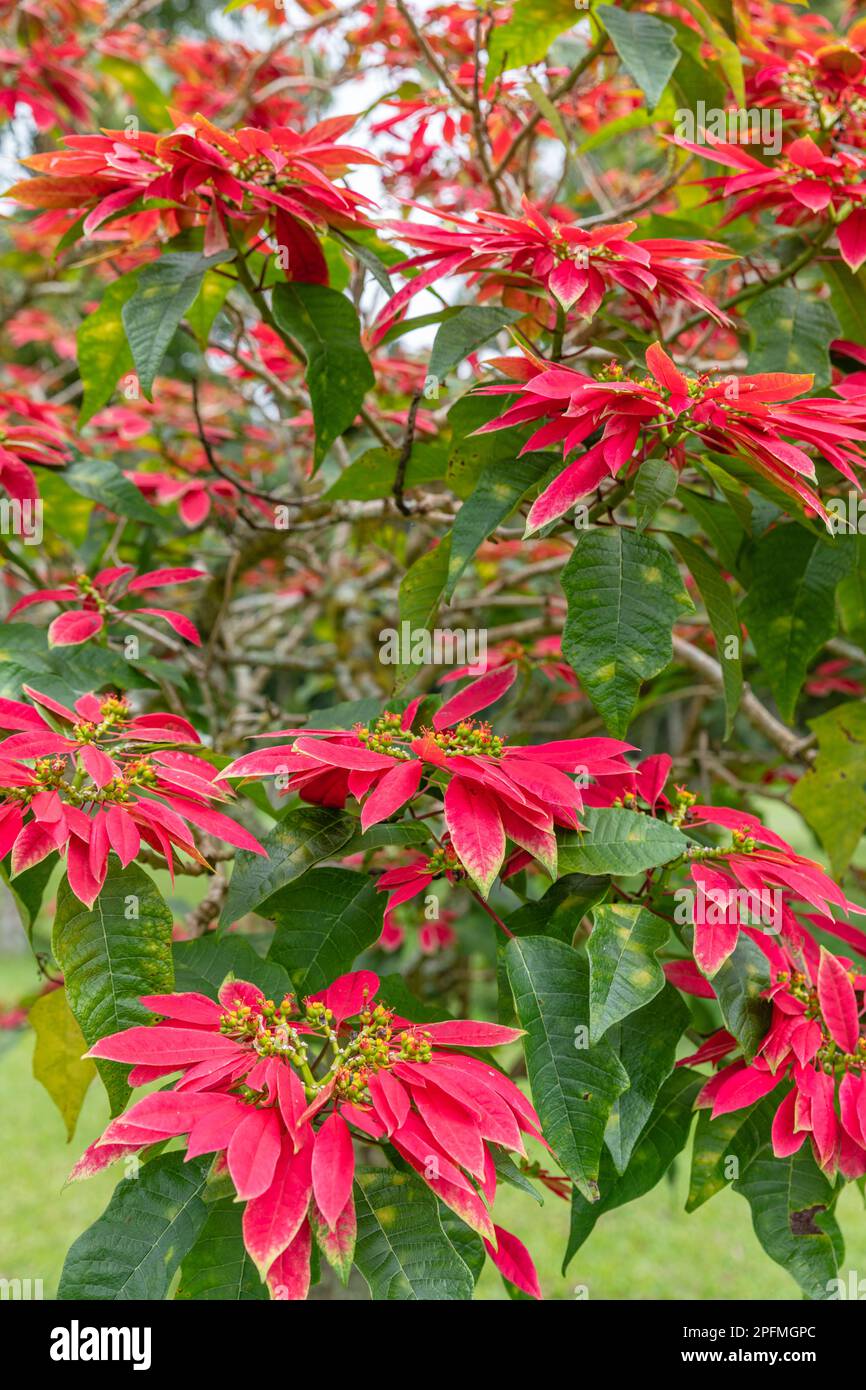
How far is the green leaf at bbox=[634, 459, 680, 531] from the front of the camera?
0.83 metres

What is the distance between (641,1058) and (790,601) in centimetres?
53

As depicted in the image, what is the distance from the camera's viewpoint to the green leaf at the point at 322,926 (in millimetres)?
870

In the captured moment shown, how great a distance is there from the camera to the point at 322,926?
881mm

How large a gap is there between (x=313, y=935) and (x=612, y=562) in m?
0.38

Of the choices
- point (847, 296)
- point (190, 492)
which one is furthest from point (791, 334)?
point (190, 492)

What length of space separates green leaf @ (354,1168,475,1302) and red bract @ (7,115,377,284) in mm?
808

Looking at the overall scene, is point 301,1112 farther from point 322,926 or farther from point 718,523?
point 718,523

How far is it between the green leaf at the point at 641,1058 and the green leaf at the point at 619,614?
0.22 metres

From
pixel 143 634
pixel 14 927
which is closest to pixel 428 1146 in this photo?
pixel 143 634

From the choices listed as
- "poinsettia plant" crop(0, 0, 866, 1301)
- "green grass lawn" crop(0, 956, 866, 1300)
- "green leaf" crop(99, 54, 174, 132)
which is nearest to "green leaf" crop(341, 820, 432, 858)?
"poinsettia plant" crop(0, 0, 866, 1301)

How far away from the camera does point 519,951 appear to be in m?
0.81

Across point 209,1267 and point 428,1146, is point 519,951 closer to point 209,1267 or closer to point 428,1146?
point 428,1146

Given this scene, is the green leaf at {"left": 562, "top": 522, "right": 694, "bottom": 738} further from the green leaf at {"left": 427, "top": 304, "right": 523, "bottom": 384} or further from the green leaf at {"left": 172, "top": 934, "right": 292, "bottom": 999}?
the green leaf at {"left": 172, "top": 934, "right": 292, "bottom": 999}

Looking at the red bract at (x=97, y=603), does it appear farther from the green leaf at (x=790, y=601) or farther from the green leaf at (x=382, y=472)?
the green leaf at (x=790, y=601)
